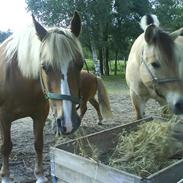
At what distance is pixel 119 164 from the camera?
2.22m

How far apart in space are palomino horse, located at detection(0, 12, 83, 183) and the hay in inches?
17.9

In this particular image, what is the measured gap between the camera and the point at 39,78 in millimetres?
2752

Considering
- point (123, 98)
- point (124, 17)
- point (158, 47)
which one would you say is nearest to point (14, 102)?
point (158, 47)

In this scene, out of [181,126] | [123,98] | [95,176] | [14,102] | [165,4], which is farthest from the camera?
[165,4]

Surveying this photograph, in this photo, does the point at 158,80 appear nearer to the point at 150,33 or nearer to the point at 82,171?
the point at 150,33

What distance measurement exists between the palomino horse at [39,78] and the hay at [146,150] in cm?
45

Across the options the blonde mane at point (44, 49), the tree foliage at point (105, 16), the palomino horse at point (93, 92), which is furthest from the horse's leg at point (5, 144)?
the tree foliage at point (105, 16)

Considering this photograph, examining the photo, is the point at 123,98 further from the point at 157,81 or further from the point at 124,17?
the point at 124,17

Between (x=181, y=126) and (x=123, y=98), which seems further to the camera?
(x=123, y=98)

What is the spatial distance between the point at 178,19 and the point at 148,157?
24209 mm

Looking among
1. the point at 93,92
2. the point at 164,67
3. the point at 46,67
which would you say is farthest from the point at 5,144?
the point at 93,92

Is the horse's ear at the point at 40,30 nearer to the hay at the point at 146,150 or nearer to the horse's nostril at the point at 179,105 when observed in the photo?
the hay at the point at 146,150

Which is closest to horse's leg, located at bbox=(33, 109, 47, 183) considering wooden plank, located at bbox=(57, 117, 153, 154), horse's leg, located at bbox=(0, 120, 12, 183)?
horse's leg, located at bbox=(0, 120, 12, 183)

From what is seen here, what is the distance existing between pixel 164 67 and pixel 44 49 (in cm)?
124
